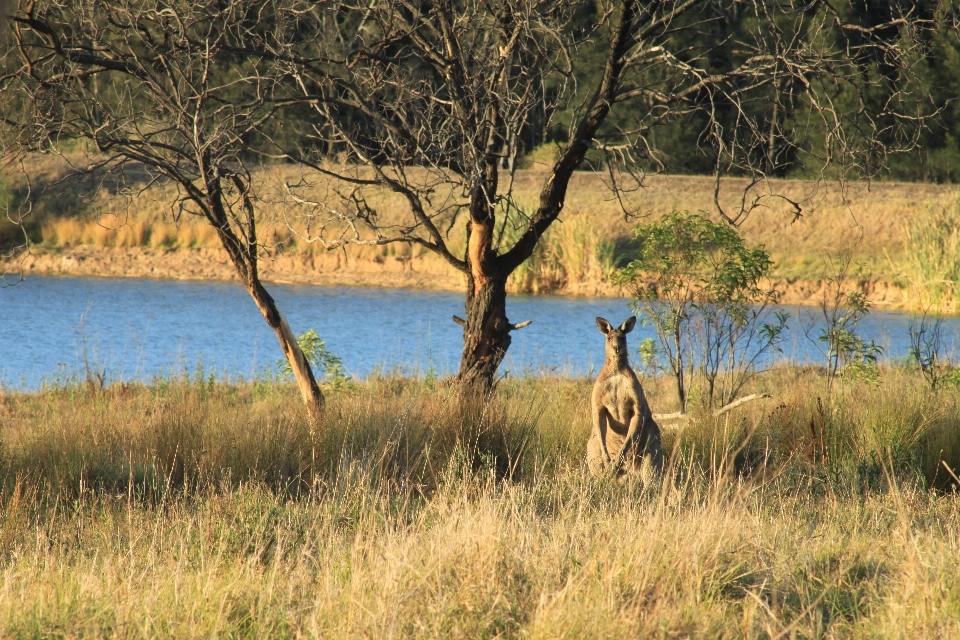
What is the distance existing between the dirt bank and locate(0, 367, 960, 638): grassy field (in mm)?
→ 17679

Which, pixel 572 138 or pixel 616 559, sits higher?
pixel 572 138

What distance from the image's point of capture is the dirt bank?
2672 cm

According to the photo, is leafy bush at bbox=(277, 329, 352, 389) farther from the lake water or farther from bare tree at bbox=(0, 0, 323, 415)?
bare tree at bbox=(0, 0, 323, 415)

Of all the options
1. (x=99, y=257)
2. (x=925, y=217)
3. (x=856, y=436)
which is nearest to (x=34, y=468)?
(x=856, y=436)

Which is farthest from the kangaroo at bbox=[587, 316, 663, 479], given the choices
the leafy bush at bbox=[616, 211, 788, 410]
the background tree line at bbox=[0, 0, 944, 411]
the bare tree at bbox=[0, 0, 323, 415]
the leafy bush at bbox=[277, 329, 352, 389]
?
the leafy bush at bbox=[277, 329, 352, 389]

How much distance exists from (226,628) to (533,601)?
129 cm

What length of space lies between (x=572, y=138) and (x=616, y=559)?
15.5 ft

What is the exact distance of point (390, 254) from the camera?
27812mm

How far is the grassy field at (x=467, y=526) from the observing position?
404 centimetres

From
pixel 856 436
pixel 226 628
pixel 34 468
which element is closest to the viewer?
pixel 226 628

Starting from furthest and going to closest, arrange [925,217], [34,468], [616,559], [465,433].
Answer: [925,217] → [465,433] → [34,468] → [616,559]

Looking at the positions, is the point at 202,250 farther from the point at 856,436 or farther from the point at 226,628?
the point at 226,628

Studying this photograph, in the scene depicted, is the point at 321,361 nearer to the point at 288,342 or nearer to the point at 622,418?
the point at 288,342

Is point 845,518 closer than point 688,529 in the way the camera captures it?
No
